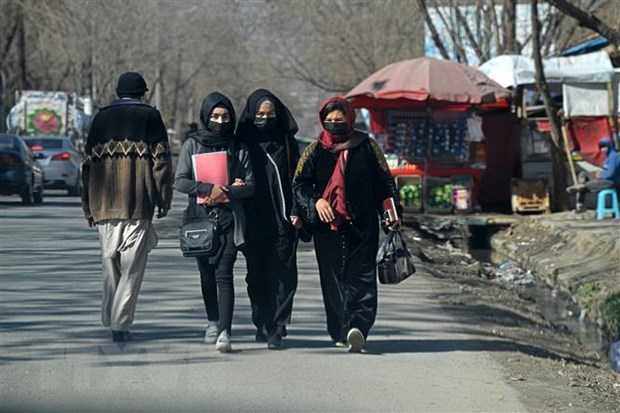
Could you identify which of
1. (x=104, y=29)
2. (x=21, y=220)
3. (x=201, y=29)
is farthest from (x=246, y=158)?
(x=201, y=29)

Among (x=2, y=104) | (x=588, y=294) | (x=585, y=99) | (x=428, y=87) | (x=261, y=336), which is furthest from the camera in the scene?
(x=2, y=104)

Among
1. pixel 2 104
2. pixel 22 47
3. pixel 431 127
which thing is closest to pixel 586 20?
pixel 431 127

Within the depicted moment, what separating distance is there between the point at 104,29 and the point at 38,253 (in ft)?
125

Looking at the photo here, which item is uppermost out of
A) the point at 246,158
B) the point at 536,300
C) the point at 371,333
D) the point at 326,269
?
the point at 246,158

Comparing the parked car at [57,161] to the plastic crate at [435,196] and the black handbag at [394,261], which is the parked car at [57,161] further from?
the black handbag at [394,261]

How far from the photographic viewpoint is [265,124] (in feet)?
30.7

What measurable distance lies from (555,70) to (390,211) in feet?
58.3

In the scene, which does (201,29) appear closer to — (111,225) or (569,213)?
(569,213)

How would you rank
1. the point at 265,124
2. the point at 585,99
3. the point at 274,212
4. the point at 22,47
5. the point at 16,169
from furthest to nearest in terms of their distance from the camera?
1. the point at 22,47
2. the point at 16,169
3. the point at 585,99
4. the point at 274,212
5. the point at 265,124

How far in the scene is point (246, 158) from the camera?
9.32 meters

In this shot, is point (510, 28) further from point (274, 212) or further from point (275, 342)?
point (275, 342)

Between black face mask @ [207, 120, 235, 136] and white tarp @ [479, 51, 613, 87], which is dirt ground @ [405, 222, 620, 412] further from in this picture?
white tarp @ [479, 51, 613, 87]

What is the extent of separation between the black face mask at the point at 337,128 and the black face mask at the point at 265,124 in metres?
0.40

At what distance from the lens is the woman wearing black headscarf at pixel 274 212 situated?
947 centimetres
